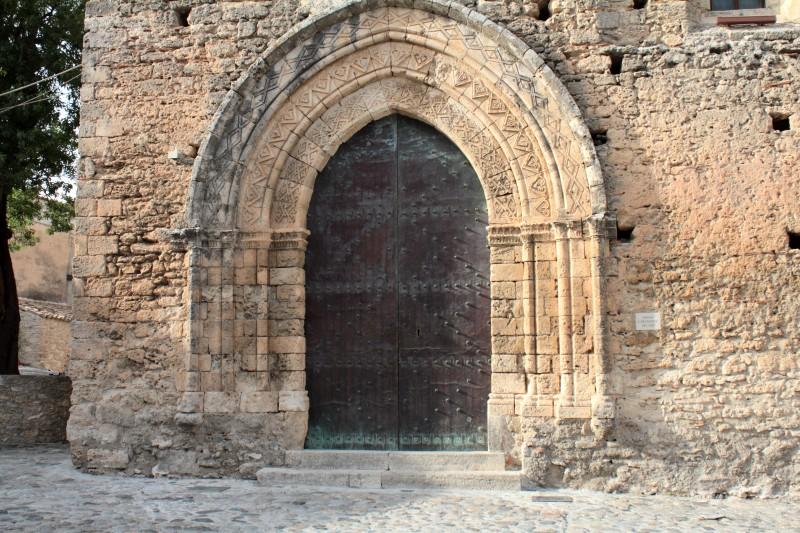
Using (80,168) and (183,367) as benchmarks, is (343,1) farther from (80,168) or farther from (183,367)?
(183,367)

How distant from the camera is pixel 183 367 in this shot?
6.89m

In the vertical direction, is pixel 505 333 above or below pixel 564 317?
below

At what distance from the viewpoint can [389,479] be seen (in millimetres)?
6363

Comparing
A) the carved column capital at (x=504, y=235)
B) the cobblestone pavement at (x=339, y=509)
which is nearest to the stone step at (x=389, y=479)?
the cobblestone pavement at (x=339, y=509)

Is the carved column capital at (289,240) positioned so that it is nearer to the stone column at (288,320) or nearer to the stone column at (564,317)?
the stone column at (288,320)

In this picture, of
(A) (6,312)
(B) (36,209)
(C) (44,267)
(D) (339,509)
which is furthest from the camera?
(C) (44,267)

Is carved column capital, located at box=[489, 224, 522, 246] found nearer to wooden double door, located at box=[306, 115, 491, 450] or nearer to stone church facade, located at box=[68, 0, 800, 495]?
stone church facade, located at box=[68, 0, 800, 495]

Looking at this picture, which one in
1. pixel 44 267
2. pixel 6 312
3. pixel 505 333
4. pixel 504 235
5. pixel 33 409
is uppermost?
pixel 44 267

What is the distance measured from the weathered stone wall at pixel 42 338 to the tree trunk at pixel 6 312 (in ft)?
21.2

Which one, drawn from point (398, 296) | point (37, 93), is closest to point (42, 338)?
point (37, 93)

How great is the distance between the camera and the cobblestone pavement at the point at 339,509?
512 cm

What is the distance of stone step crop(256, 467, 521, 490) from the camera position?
6.24 meters

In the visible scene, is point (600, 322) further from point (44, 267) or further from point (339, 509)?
point (44, 267)

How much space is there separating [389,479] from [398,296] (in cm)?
160
